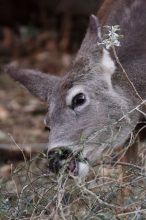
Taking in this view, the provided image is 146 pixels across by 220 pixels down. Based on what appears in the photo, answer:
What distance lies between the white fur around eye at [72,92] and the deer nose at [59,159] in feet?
1.72

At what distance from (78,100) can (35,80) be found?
2.20ft

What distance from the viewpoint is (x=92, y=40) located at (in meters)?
5.71

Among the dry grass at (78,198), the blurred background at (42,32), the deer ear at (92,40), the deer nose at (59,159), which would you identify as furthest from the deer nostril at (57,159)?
the blurred background at (42,32)

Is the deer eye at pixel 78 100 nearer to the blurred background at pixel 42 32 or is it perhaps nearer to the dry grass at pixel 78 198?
the dry grass at pixel 78 198

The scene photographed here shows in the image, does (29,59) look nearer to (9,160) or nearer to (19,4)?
(19,4)

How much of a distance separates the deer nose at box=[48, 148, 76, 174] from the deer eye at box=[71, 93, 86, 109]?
537 mm

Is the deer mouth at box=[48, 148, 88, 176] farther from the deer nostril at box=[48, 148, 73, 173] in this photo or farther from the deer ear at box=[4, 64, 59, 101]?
the deer ear at box=[4, 64, 59, 101]

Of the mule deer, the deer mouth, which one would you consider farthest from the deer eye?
the deer mouth

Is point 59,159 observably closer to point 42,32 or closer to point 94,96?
point 94,96

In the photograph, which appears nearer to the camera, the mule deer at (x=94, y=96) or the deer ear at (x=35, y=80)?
the mule deer at (x=94, y=96)

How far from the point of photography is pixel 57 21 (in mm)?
11453

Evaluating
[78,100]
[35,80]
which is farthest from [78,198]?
[35,80]

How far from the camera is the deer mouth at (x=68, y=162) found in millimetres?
4913

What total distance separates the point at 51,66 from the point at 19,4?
1.25 metres
